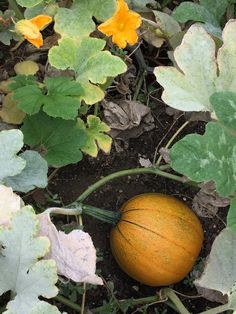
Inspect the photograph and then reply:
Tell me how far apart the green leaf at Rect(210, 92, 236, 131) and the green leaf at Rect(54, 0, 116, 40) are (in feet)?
1.86

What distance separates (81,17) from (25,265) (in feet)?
2.81

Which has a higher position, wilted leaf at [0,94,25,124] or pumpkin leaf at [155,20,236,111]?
pumpkin leaf at [155,20,236,111]

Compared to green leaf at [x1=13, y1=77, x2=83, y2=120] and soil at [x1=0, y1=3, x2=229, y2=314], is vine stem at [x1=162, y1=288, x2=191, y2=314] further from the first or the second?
green leaf at [x1=13, y1=77, x2=83, y2=120]

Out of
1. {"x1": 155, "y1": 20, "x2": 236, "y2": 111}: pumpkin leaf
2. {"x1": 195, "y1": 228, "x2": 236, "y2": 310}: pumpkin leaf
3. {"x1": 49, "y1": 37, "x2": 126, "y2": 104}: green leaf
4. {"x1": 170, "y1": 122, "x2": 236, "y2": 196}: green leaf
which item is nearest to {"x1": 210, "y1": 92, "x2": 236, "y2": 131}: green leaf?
{"x1": 170, "y1": 122, "x2": 236, "y2": 196}: green leaf

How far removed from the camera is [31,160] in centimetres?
161

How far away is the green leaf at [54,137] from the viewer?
1.74 meters

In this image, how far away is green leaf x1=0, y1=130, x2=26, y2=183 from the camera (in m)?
1.43

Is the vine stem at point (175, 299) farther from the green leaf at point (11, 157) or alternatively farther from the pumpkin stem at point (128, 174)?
the green leaf at point (11, 157)

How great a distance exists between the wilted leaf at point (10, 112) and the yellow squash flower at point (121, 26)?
322 millimetres

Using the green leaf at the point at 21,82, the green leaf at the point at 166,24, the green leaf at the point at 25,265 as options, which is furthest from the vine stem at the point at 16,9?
the green leaf at the point at 25,265

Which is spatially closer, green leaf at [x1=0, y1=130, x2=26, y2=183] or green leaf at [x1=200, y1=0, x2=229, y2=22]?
green leaf at [x1=0, y1=130, x2=26, y2=183]

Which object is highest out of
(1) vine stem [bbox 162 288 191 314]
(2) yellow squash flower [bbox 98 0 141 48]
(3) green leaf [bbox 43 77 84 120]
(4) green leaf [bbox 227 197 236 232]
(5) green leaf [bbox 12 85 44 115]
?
(2) yellow squash flower [bbox 98 0 141 48]

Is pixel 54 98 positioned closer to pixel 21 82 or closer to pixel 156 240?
pixel 21 82

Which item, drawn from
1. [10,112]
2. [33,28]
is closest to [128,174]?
[10,112]
